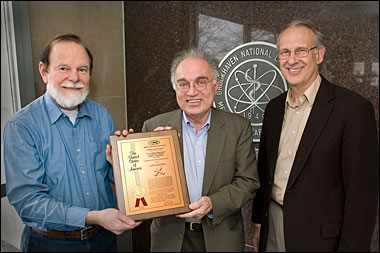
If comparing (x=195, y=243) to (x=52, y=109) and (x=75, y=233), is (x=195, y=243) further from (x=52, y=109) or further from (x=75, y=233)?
(x=52, y=109)

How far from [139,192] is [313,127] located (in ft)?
2.69

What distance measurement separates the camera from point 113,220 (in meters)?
1.21

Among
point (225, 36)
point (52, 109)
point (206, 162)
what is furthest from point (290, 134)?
point (52, 109)

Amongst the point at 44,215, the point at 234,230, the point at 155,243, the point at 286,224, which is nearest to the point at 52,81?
the point at 44,215

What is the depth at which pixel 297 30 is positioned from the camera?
137 cm

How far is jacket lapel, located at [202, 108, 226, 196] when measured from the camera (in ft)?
4.45

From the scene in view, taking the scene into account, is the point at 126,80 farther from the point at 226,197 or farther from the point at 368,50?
the point at 368,50

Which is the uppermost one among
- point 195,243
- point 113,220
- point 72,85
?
point 72,85

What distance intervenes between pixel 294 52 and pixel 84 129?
1.10m

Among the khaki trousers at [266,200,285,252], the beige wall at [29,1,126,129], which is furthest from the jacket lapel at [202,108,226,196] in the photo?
the beige wall at [29,1,126,129]

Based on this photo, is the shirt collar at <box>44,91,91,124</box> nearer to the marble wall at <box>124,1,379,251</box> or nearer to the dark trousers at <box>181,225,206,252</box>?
the dark trousers at <box>181,225,206,252</box>

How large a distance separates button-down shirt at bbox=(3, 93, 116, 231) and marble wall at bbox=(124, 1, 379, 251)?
75 centimetres

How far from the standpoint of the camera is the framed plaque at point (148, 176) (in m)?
1.17

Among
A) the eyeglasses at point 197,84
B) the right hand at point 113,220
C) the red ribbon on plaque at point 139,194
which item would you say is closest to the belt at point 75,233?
the right hand at point 113,220
